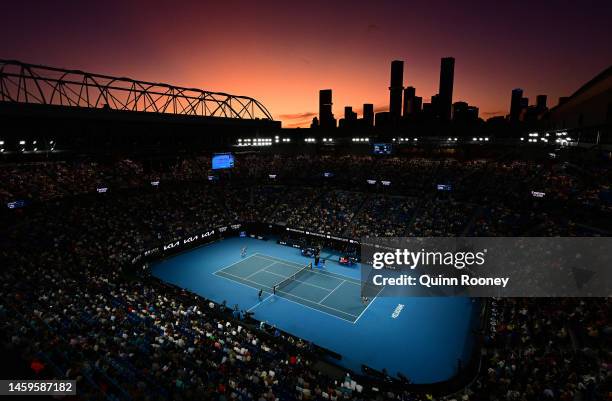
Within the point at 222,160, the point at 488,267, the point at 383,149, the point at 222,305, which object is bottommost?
the point at 222,305

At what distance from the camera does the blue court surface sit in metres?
19.4

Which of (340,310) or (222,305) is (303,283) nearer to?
(340,310)

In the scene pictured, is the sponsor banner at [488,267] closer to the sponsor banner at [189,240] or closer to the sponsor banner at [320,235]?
the sponsor banner at [320,235]

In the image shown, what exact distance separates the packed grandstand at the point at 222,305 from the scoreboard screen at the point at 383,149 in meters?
2.38

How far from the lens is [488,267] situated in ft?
96.3

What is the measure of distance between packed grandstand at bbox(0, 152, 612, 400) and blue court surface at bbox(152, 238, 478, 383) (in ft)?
7.15

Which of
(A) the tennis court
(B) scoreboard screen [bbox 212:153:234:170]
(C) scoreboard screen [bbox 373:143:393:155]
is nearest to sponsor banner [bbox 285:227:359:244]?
(A) the tennis court

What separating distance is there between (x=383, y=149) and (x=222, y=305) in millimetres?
37945

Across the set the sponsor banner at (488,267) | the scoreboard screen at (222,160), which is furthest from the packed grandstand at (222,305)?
the scoreboard screen at (222,160)

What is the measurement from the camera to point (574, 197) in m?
32.8

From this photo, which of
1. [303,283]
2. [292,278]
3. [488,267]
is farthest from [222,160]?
[488,267]

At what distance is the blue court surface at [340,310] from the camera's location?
1941cm

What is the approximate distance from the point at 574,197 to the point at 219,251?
1536 inches

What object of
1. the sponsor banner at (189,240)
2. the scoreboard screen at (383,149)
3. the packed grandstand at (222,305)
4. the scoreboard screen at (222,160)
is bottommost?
the sponsor banner at (189,240)
